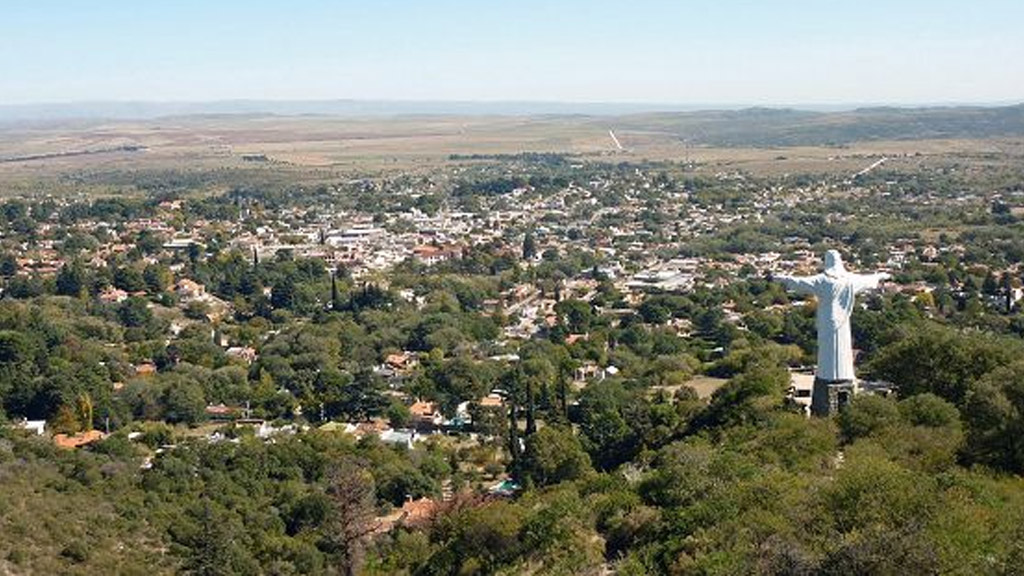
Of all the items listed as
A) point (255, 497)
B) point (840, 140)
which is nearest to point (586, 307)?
point (255, 497)

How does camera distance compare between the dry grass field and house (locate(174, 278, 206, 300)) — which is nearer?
house (locate(174, 278, 206, 300))

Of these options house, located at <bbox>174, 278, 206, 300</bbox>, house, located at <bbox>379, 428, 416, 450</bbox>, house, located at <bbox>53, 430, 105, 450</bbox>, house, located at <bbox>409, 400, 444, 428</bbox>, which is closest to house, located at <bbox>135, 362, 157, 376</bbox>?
house, located at <bbox>53, 430, 105, 450</bbox>

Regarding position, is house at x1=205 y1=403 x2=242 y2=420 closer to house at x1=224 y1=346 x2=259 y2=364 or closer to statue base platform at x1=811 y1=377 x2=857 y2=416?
house at x1=224 y1=346 x2=259 y2=364

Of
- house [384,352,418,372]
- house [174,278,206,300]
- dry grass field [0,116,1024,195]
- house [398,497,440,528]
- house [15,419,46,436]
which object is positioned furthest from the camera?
dry grass field [0,116,1024,195]

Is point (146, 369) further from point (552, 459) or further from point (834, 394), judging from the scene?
point (834, 394)

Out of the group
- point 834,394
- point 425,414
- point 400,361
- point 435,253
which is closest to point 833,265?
point 834,394

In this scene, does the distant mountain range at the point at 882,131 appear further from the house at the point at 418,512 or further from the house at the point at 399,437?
the house at the point at 418,512
